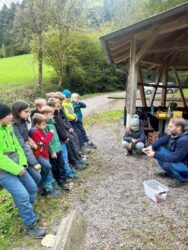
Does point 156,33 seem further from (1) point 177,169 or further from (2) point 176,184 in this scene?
(2) point 176,184

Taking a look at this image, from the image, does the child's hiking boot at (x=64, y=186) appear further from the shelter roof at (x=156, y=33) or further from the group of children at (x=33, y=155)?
the shelter roof at (x=156, y=33)

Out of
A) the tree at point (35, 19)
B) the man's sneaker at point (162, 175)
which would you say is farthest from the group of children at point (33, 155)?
the tree at point (35, 19)

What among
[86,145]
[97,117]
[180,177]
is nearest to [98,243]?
[180,177]

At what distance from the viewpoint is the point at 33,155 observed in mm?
3396

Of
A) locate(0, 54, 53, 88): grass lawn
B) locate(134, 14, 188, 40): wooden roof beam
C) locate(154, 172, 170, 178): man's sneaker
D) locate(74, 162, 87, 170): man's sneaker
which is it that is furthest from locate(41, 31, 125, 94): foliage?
locate(154, 172, 170, 178): man's sneaker

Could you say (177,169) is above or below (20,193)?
below

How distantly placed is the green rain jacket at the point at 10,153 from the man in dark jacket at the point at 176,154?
2.08m

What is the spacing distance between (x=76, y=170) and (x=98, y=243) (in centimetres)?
221

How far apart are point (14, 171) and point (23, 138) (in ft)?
1.92

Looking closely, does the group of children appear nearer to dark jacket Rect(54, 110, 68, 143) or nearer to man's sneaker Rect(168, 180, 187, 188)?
dark jacket Rect(54, 110, 68, 143)

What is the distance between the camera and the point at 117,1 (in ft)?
134

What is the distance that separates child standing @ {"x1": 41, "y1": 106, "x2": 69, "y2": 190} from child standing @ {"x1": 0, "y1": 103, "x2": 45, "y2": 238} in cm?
88

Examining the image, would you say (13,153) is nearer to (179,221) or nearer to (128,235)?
(128,235)

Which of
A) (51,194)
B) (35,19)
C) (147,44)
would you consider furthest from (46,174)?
(35,19)
